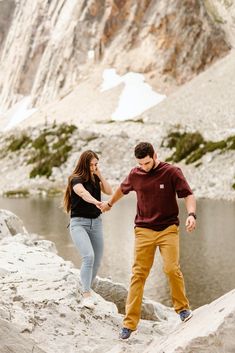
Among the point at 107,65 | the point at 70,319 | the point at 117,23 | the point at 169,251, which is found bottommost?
the point at 70,319

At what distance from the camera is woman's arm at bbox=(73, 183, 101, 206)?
1121cm

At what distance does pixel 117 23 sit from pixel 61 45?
49.1 ft

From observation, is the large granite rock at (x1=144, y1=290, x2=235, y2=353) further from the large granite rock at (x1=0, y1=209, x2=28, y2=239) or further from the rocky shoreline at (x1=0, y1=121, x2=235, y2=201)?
the rocky shoreline at (x1=0, y1=121, x2=235, y2=201)

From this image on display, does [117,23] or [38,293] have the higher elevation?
[117,23]

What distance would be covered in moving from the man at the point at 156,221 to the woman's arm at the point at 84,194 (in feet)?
5.08

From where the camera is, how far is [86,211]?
1166 cm

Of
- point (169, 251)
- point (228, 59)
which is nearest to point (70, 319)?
point (169, 251)

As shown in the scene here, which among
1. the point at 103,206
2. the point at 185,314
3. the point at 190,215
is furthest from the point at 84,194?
the point at 185,314

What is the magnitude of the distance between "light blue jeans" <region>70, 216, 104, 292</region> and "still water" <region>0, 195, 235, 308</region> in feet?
15.6

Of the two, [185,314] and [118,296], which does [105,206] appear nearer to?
[185,314]

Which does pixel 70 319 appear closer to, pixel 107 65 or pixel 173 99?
pixel 173 99

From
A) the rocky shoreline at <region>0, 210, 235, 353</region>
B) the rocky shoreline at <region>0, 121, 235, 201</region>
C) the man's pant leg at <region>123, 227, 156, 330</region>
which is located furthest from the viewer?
the rocky shoreline at <region>0, 121, 235, 201</region>

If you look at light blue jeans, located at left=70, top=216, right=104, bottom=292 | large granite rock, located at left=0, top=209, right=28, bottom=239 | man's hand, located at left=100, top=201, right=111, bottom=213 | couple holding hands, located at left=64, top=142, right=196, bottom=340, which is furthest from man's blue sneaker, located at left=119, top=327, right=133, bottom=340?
large granite rock, located at left=0, top=209, right=28, bottom=239

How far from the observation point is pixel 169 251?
9516 millimetres
